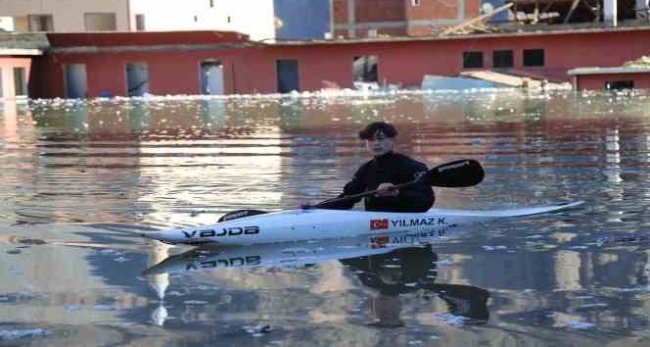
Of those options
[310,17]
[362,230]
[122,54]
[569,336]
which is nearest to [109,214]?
[362,230]

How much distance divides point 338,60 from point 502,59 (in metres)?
8.35

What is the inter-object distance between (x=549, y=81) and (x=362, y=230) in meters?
43.9

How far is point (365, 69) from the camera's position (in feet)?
193

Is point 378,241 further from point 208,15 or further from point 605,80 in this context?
point 208,15

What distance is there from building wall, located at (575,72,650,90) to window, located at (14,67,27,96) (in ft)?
93.3

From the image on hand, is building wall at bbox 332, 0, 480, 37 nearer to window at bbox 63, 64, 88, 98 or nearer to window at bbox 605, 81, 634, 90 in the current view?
window at bbox 63, 64, 88, 98

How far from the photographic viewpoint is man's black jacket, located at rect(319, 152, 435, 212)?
9836mm

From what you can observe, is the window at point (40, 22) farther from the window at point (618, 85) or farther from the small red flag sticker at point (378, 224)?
the small red flag sticker at point (378, 224)

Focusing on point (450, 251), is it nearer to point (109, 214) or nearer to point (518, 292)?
point (518, 292)

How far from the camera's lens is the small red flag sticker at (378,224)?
388 inches

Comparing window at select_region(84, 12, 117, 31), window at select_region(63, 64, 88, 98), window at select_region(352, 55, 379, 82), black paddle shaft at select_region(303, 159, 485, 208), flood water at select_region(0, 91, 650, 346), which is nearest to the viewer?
flood water at select_region(0, 91, 650, 346)

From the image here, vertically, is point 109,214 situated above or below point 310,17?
below

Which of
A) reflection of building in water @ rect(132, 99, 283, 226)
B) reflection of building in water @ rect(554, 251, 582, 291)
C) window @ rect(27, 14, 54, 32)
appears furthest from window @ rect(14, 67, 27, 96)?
reflection of building in water @ rect(554, 251, 582, 291)

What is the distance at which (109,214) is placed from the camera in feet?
38.4
